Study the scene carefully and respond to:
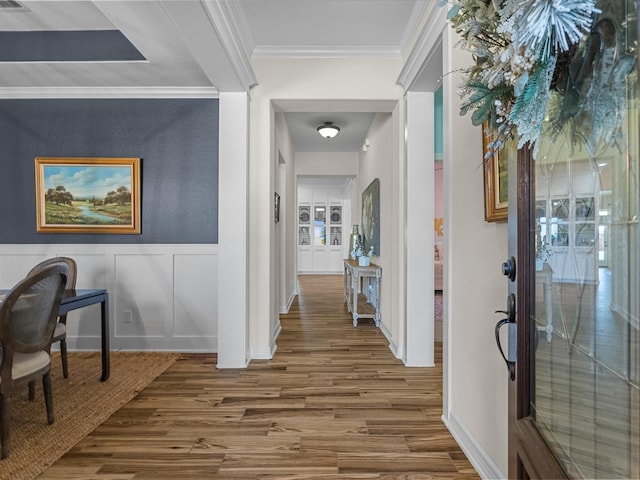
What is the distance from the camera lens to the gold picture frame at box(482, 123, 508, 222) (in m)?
1.53

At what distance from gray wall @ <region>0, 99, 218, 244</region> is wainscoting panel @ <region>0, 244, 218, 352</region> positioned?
0.42 feet

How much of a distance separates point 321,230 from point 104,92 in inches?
304

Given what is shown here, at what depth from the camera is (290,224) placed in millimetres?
6242

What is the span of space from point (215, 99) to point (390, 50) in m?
1.71

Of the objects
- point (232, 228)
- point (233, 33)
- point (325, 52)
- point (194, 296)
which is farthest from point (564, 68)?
point (194, 296)

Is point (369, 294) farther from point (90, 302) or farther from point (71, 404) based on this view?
point (71, 404)

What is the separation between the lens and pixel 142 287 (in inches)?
145

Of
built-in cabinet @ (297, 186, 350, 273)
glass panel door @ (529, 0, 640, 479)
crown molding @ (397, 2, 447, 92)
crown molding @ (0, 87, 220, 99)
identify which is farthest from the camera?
built-in cabinet @ (297, 186, 350, 273)

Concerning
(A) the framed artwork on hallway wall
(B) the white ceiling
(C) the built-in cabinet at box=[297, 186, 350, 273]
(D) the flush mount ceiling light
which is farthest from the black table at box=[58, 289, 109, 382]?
(C) the built-in cabinet at box=[297, 186, 350, 273]

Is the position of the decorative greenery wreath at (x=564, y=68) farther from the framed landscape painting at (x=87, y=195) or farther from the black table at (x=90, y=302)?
the framed landscape painting at (x=87, y=195)

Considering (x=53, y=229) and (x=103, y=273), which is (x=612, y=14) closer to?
(x=103, y=273)

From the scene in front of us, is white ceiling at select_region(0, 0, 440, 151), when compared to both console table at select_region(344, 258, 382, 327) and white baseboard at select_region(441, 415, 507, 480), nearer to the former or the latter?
console table at select_region(344, 258, 382, 327)

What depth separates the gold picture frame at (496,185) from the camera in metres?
1.53

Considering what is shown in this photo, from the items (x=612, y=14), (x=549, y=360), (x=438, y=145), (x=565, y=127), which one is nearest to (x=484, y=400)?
(x=549, y=360)
